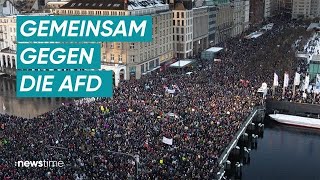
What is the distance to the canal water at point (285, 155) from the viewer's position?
52.6 m

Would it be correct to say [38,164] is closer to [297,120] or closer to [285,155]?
[285,155]

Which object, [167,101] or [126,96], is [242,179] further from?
[126,96]

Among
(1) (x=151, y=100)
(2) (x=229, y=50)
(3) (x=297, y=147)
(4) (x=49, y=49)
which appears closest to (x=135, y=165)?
(4) (x=49, y=49)

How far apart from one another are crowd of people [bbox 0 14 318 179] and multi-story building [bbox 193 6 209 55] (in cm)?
3521

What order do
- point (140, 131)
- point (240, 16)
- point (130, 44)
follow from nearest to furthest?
point (140, 131) → point (130, 44) → point (240, 16)

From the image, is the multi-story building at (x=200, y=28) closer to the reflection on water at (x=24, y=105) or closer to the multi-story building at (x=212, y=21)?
the multi-story building at (x=212, y=21)

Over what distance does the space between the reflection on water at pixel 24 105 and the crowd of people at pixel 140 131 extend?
549 inches

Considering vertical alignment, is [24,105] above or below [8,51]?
below

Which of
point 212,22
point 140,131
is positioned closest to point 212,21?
point 212,22

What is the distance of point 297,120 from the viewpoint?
68.2 meters

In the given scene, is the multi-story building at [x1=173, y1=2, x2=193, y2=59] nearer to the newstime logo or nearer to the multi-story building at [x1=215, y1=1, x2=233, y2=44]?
the multi-story building at [x1=215, y1=1, x2=233, y2=44]

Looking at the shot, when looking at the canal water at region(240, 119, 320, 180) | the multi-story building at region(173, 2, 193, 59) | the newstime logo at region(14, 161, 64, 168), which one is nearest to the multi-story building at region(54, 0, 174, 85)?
the multi-story building at region(173, 2, 193, 59)

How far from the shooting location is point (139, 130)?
169ft

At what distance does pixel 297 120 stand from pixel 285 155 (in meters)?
12.0
